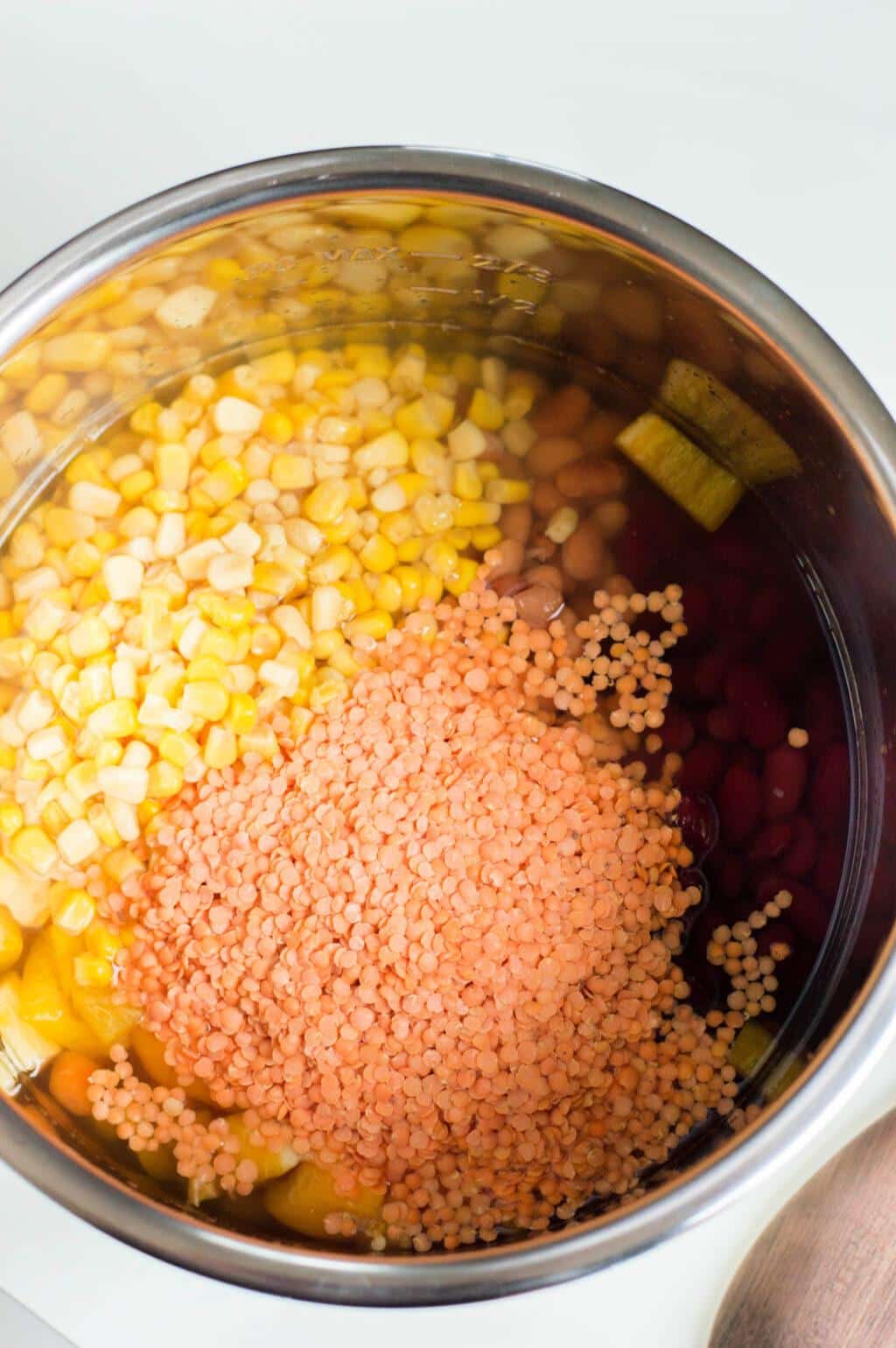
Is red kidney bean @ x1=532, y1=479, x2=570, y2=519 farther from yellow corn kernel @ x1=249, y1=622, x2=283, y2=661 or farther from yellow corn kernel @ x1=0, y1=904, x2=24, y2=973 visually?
yellow corn kernel @ x1=0, y1=904, x2=24, y2=973

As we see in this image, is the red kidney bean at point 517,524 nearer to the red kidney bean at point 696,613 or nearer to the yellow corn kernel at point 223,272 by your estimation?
the red kidney bean at point 696,613

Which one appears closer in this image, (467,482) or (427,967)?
(427,967)

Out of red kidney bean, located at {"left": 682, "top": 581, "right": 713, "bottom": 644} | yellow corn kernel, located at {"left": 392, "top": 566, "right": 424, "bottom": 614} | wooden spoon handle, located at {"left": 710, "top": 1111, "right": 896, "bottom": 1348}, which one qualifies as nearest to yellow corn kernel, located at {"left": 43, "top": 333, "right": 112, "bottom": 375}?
yellow corn kernel, located at {"left": 392, "top": 566, "right": 424, "bottom": 614}

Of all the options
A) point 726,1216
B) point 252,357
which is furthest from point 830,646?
point 252,357

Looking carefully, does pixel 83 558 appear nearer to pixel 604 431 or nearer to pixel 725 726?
pixel 604 431

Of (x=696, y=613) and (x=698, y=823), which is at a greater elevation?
(x=696, y=613)

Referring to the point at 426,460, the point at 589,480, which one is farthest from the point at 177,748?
the point at 589,480

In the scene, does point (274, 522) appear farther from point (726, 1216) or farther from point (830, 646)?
point (726, 1216)
